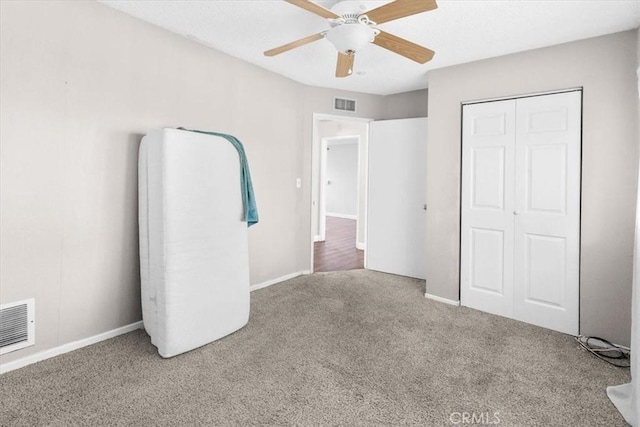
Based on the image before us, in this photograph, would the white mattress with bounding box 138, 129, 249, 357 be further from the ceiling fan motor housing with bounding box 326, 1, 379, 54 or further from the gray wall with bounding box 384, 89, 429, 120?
the gray wall with bounding box 384, 89, 429, 120

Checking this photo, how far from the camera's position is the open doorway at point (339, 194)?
Answer: 17.3ft

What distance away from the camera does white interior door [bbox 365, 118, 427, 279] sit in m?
4.39

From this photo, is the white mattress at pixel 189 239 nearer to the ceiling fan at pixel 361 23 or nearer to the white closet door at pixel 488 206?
the ceiling fan at pixel 361 23

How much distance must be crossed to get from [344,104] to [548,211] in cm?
269

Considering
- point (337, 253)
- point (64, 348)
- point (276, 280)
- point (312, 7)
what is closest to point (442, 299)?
point (276, 280)

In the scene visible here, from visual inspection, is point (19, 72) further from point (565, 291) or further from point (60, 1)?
point (565, 291)

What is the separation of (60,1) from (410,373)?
334 cm

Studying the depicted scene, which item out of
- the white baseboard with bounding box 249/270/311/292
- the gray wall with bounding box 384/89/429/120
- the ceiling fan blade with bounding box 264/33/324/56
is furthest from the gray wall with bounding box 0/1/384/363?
the gray wall with bounding box 384/89/429/120

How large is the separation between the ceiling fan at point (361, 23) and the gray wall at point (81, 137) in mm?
1078

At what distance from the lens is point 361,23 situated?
2.15m

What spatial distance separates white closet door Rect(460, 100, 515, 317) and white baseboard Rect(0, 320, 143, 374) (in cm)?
307

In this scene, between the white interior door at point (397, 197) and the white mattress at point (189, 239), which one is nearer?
the white mattress at point (189, 239)

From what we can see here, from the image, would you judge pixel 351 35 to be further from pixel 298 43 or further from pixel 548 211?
pixel 548 211

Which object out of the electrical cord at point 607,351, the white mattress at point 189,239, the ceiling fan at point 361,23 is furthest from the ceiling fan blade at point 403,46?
the electrical cord at point 607,351
